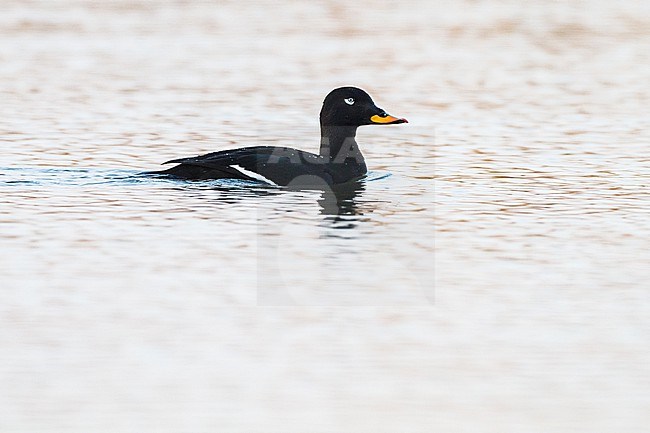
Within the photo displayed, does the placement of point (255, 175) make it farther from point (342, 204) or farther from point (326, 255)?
point (326, 255)

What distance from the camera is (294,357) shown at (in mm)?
6527

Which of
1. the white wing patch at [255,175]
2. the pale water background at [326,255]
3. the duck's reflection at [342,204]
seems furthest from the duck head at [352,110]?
the white wing patch at [255,175]

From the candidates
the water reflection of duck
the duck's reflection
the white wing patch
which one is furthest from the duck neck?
the white wing patch

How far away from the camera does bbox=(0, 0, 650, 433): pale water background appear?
235 inches

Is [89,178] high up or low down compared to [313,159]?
down

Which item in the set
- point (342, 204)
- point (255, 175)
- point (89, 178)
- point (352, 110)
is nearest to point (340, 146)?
point (352, 110)

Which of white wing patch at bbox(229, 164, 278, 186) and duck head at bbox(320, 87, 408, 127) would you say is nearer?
white wing patch at bbox(229, 164, 278, 186)

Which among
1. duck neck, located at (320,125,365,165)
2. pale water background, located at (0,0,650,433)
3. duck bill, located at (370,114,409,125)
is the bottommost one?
pale water background, located at (0,0,650,433)

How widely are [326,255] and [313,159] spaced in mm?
3161

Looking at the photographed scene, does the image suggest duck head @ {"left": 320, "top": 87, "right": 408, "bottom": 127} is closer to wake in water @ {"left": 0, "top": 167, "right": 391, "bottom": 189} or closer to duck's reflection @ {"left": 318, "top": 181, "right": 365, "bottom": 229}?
wake in water @ {"left": 0, "top": 167, "right": 391, "bottom": 189}

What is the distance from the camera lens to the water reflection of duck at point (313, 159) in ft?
37.4

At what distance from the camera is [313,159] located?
38.5ft

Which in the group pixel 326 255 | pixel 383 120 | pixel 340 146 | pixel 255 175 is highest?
pixel 383 120

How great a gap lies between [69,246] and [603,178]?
476cm
